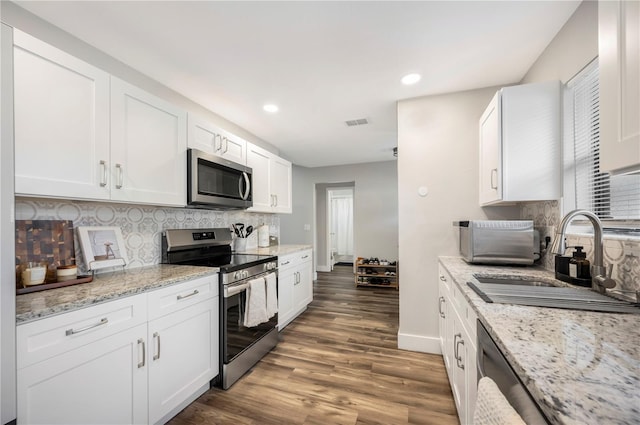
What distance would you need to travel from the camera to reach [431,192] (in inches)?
98.0

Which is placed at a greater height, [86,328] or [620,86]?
[620,86]

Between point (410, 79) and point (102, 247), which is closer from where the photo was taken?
point (102, 247)

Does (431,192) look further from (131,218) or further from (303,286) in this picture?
(131,218)

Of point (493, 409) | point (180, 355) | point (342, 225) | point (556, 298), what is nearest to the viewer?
point (493, 409)

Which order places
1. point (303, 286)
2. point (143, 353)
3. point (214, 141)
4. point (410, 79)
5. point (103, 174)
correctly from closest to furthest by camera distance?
point (143, 353) < point (103, 174) < point (410, 79) < point (214, 141) < point (303, 286)

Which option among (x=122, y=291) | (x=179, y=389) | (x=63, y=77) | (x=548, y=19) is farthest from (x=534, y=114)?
(x=179, y=389)

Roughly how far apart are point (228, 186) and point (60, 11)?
1.49 meters

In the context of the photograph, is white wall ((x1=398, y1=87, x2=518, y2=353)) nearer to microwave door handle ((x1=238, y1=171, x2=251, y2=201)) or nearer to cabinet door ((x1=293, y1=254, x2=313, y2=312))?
cabinet door ((x1=293, y1=254, x2=313, y2=312))

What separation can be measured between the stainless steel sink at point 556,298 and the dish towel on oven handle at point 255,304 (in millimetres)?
1631

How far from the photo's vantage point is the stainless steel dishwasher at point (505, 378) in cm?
59

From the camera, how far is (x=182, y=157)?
2088 mm

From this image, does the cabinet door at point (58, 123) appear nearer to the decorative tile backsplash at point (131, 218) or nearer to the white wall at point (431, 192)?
the decorative tile backsplash at point (131, 218)

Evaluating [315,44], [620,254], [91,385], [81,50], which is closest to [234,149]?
[81,50]

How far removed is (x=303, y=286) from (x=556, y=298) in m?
2.78
